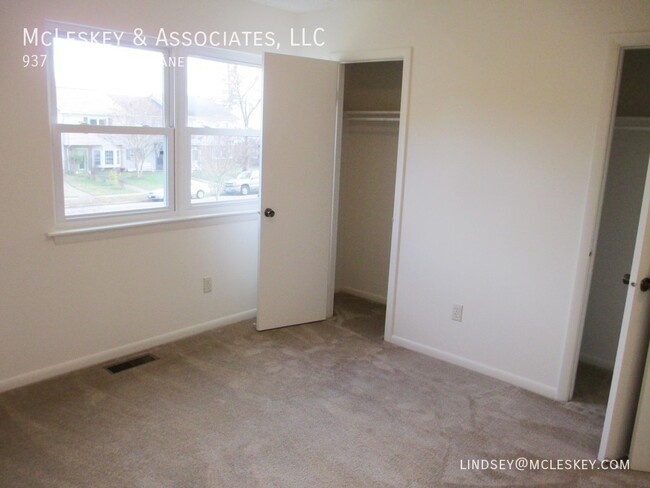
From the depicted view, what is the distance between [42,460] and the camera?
7.77 ft

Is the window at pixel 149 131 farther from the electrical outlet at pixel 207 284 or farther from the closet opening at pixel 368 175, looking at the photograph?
the closet opening at pixel 368 175

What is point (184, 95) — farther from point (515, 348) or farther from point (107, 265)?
point (515, 348)

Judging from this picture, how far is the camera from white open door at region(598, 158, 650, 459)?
2.33m

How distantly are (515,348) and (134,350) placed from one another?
8.19 ft

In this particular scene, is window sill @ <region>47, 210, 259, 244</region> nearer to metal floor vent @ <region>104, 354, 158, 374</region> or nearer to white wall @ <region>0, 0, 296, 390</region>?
white wall @ <region>0, 0, 296, 390</region>

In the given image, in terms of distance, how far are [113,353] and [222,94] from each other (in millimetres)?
1974

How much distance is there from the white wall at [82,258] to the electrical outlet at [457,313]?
5.53 feet

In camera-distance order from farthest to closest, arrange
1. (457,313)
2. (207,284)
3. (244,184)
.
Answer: (244,184), (207,284), (457,313)

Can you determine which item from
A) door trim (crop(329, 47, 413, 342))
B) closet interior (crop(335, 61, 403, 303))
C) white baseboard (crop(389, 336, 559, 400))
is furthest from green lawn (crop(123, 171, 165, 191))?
white baseboard (crop(389, 336, 559, 400))

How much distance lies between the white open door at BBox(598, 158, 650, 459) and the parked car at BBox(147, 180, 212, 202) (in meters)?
2.79

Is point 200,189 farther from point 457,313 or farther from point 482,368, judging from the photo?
point 482,368

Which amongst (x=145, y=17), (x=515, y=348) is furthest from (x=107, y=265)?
(x=515, y=348)

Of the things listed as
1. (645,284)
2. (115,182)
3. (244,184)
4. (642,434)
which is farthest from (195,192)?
(642,434)

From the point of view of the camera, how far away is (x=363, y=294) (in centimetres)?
503
